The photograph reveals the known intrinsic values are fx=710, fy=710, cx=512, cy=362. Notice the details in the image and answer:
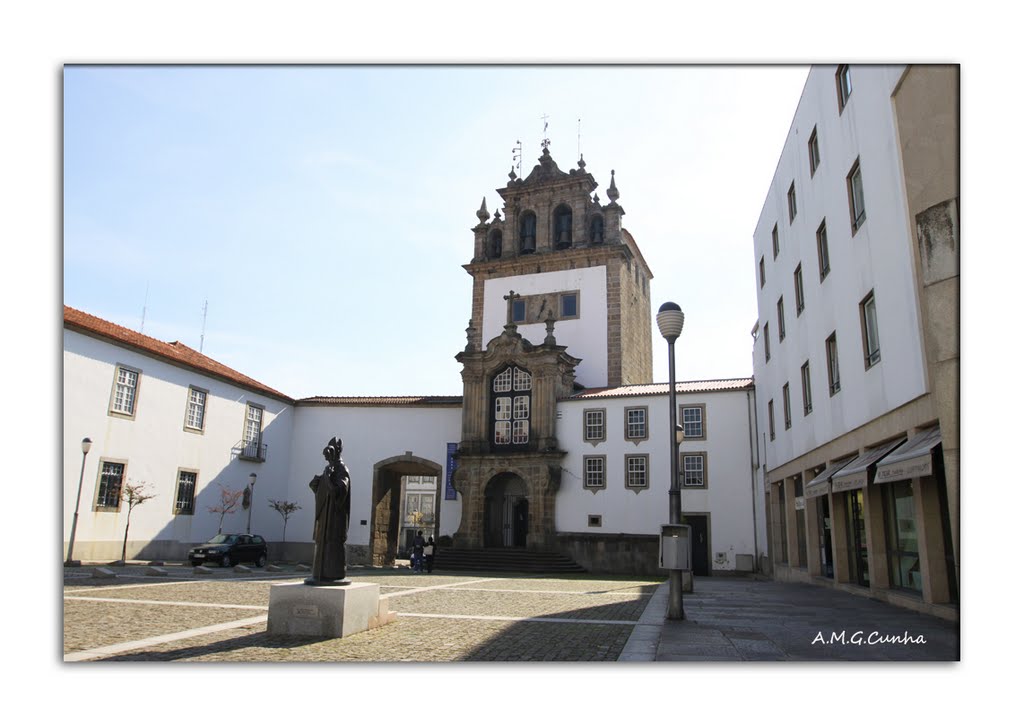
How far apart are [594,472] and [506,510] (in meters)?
5.44

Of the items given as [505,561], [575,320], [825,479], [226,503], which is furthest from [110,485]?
[575,320]

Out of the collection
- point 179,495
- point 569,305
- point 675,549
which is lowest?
point 675,549

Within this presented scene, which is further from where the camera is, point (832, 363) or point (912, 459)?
point (832, 363)

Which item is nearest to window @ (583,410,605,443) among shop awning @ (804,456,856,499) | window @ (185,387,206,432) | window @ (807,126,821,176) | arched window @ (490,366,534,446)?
arched window @ (490,366,534,446)

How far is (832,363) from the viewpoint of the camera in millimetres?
17047

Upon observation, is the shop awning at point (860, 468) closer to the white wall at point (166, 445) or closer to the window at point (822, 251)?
the window at point (822, 251)

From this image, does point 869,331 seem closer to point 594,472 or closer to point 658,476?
point 658,476

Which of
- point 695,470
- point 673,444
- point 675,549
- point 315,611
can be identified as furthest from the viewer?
point 695,470

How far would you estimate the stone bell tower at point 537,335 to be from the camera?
3444 cm

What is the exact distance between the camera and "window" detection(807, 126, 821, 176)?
17625 mm

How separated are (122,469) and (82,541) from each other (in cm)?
221

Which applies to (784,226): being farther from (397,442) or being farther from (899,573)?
(397,442)

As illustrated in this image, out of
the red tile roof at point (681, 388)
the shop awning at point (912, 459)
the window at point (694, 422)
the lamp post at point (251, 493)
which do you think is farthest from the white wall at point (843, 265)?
the lamp post at point (251, 493)
